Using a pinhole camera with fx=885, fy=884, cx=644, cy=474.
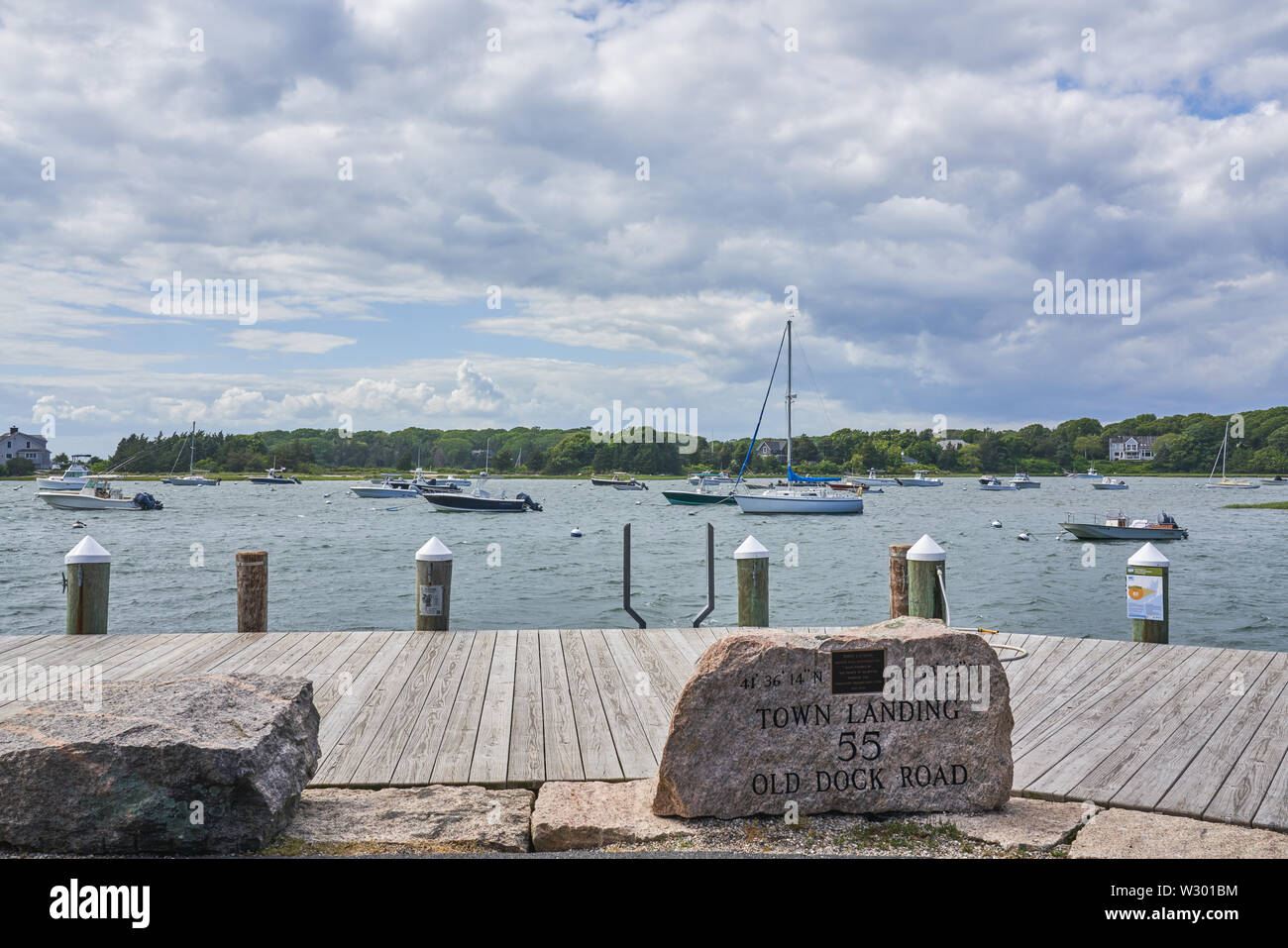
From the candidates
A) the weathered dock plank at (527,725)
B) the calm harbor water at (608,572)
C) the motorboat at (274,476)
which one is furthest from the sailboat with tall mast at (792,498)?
the motorboat at (274,476)

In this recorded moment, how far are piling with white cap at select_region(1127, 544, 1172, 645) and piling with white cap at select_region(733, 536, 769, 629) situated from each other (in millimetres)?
3360

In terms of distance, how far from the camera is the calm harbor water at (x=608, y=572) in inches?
834

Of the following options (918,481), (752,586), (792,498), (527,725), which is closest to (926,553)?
(752,586)

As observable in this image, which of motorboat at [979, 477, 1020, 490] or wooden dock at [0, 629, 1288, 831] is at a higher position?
wooden dock at [0, 629, 1288, 831]

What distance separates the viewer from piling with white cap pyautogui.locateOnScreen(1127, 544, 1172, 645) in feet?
26.6

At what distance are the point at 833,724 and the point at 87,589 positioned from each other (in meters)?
7.90

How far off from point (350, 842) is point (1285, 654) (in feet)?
26.0

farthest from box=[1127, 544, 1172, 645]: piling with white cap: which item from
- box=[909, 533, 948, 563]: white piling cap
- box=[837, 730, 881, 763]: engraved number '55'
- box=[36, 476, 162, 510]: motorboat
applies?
box=[36, 476, 162, 510]: motorboat

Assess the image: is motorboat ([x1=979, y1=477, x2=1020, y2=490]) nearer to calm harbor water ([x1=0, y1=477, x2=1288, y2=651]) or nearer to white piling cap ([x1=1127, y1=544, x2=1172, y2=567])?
calm harbor water ([x1=0, y1=477, x2=1288, y2=651])

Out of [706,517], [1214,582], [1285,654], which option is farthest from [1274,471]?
[1285,654]

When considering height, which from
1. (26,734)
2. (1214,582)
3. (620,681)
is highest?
(26,734)
